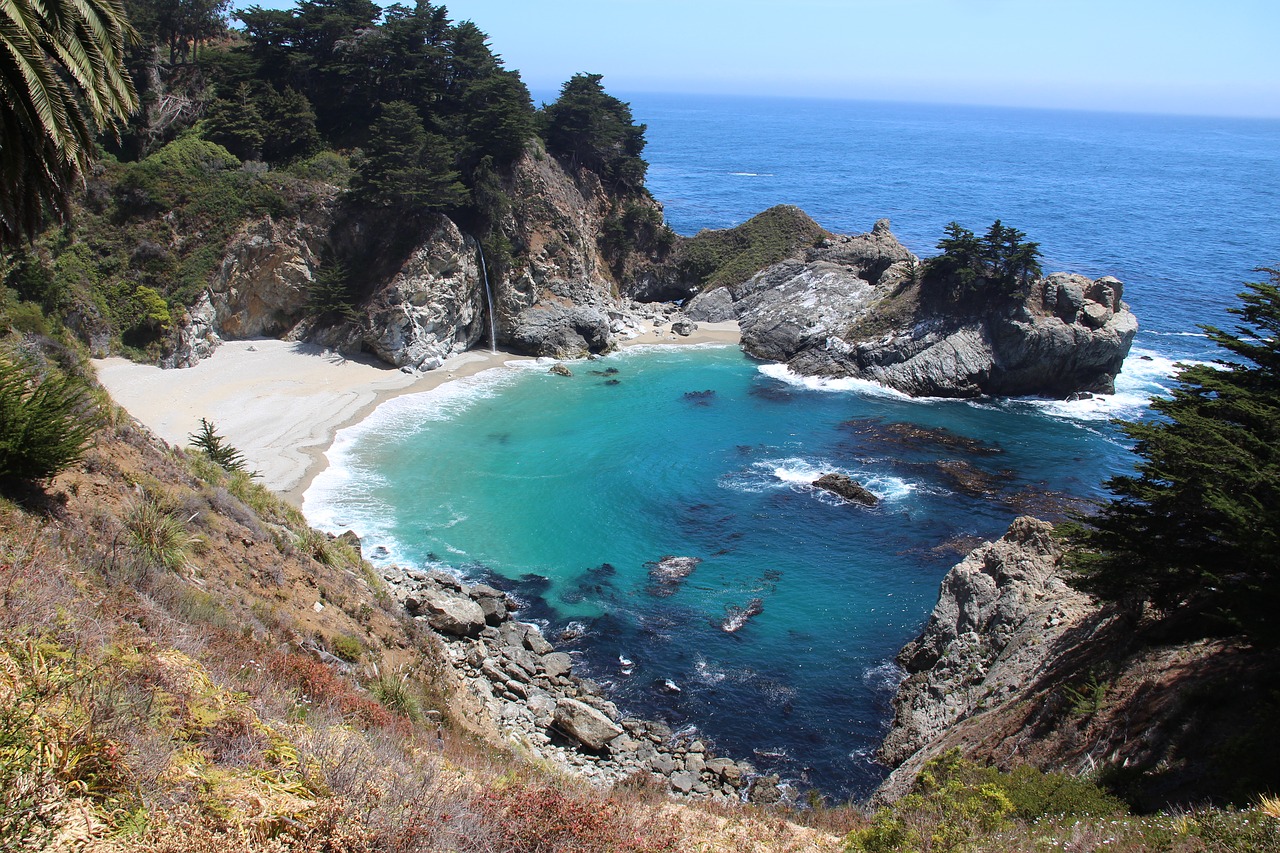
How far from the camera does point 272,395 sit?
40719 millimetres

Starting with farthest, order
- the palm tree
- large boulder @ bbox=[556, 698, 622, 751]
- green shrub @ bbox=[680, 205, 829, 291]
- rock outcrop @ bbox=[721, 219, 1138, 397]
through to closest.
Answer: green shrub @ bbox=[680, 205, 829, 291] < rock outcrop @ bbox=[721, 219, 1138, 397] < large boulder @ bbox=[556, 698, 622, 751] < the palm tree

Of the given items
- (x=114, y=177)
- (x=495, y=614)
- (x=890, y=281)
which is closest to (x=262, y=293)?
(x=114, y=177)

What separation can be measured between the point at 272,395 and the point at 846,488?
95.1 feet

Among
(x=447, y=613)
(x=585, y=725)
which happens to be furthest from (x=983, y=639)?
(x=447, y=613)

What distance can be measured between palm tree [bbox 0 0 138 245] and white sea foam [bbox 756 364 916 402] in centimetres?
4293

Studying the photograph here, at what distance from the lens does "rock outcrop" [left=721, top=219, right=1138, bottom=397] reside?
49.2 m

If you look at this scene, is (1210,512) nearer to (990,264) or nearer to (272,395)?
(990,264)

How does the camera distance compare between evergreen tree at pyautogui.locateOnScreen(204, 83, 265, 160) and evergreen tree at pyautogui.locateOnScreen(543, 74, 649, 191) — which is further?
evergreen tree at pyautogui.locateOnScreen(543, 74, 649, 191)

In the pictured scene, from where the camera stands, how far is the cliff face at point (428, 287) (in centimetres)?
4588

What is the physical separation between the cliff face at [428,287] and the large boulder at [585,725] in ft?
101

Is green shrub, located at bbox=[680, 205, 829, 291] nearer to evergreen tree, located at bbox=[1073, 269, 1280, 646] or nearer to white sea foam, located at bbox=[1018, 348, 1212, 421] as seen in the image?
white sea foam, located at bbox=[1018, 348, 1212, 421]

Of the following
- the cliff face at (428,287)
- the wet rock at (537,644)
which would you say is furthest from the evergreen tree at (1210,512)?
the cliff face at (428,287)

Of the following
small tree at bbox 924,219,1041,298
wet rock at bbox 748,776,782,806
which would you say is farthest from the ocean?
small tree at bbox 924,219,1041,298

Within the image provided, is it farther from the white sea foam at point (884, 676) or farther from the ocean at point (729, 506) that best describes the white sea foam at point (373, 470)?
the white sea foam at point (884, 676)
